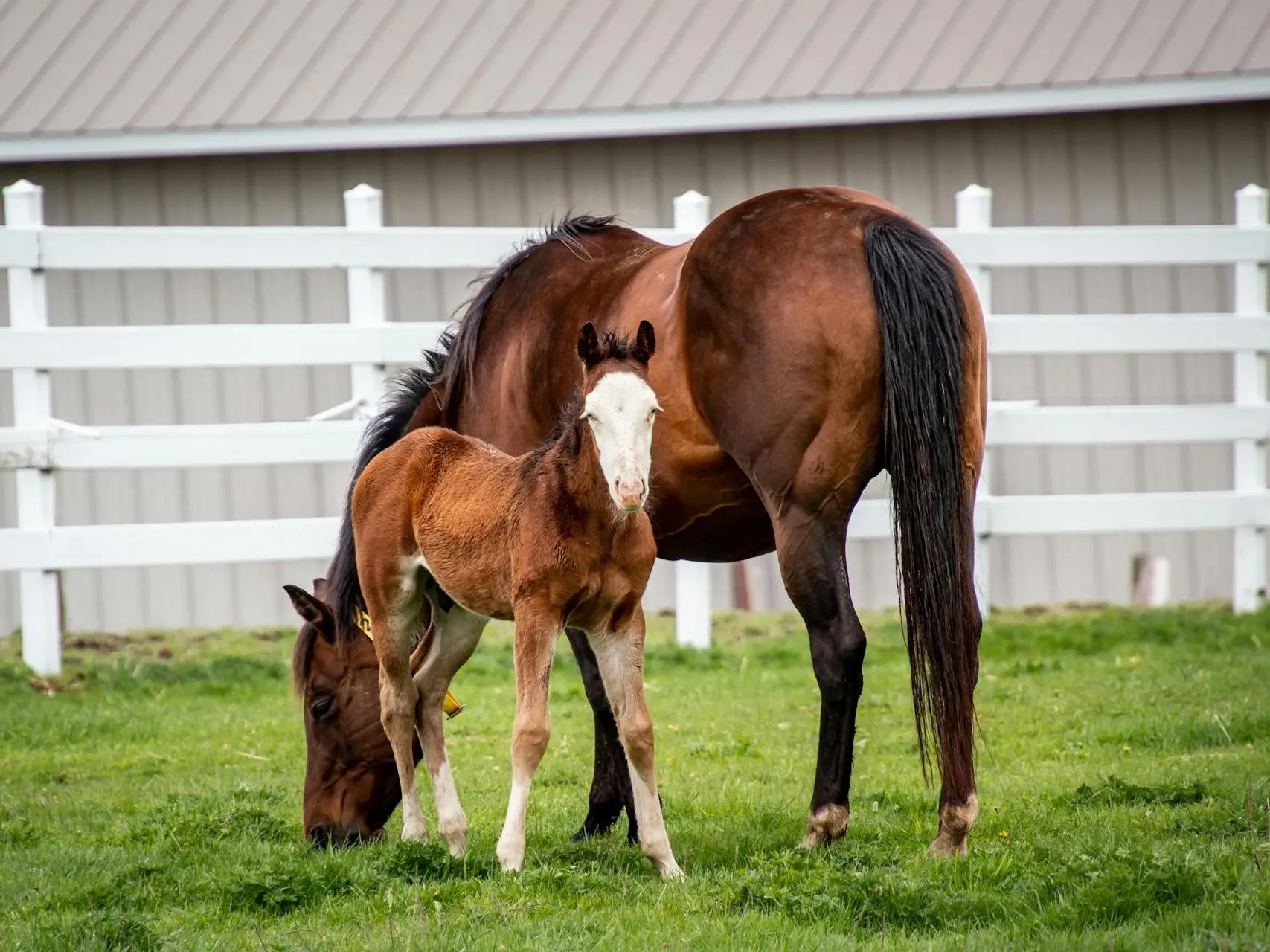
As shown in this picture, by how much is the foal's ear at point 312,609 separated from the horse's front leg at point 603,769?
83 centimetres

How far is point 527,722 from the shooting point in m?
4.12

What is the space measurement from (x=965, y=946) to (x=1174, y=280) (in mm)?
7657

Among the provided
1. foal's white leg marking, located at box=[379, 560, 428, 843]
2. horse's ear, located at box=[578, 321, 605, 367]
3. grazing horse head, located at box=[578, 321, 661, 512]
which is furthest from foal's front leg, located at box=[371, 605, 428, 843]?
horse's ear, located at box=[578, 321, 605, 367]

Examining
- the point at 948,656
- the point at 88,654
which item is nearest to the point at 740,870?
the point at 948,656

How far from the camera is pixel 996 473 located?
10.2 metres

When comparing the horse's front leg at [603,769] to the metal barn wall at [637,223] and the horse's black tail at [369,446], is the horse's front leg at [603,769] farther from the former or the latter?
the metal barn wall at [637,223]

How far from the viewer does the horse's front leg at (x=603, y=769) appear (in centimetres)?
502

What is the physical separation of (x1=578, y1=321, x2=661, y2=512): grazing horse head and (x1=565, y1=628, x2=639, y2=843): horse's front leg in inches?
51.6

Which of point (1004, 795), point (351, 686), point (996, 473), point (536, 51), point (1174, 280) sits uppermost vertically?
point (536, 51)

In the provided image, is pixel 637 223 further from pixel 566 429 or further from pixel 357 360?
pixel 566 429

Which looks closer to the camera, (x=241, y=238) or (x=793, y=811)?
(x=793, y=811)

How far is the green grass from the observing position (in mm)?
3617

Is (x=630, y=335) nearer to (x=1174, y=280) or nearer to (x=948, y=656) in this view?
(x=948, y=656)

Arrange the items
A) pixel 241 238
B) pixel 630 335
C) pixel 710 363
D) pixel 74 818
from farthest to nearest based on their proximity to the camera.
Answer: pixel 241 238
pixel 74 818
pixel 630 335
pixel 710 363
